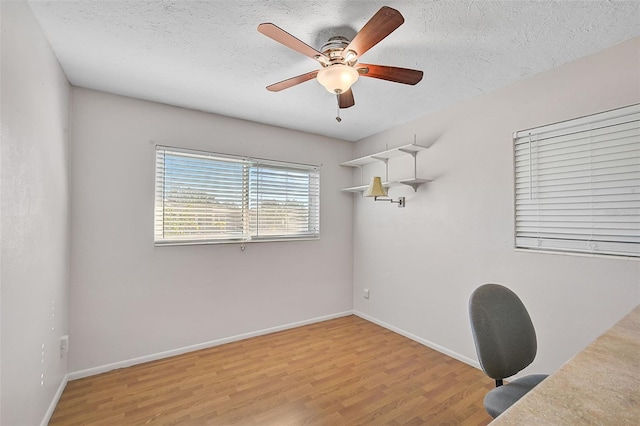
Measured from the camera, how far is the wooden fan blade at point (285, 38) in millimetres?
1362

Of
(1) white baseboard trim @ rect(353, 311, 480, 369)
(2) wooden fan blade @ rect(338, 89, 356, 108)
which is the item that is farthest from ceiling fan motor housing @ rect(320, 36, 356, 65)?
(1) white baseboard trim @ rect(353, 311, 480, 369)

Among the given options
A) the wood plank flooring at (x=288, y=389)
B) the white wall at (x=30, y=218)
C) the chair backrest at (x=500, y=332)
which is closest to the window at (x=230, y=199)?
the white wall at (x=30, y=218)

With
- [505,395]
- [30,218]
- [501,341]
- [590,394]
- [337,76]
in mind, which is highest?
[337,76]

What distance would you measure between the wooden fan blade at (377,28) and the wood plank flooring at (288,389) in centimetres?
228

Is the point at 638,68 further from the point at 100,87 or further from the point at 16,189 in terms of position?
the point at 100,87

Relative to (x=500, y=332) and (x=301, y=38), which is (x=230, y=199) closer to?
(x=301, y=38)

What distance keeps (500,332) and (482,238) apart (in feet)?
4.57

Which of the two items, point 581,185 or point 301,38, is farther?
point 581,185

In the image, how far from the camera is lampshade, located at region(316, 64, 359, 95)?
1718 mm

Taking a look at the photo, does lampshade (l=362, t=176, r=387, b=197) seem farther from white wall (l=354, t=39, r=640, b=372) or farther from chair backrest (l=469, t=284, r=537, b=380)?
chair backrest (l=469, t=284, r=537, b=380)

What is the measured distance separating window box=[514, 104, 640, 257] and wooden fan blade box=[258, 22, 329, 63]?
1815mm

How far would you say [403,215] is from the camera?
3373mm

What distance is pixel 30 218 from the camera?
1608 mm

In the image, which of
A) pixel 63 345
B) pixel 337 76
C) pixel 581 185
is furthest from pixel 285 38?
pixel 63 345
